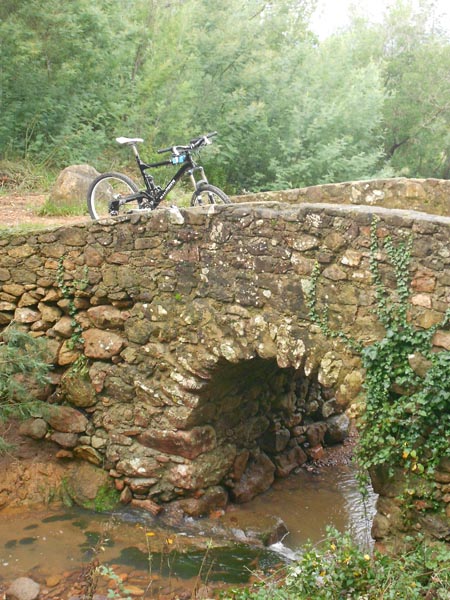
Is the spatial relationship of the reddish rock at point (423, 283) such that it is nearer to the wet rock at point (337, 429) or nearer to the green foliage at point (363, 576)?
the green foliage at point (363, 576)

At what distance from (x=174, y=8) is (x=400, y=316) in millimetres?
12463

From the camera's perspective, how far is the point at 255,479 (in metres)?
8.27

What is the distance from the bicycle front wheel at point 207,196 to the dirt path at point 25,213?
1.73 meters

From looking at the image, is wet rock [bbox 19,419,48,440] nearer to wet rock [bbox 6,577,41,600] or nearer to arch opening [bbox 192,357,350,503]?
arch opening [bbox 192,357,350,503]

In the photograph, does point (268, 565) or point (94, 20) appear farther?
point (94, 20)

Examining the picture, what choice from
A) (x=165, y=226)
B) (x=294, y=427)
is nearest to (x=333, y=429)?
(x=294, y=427)

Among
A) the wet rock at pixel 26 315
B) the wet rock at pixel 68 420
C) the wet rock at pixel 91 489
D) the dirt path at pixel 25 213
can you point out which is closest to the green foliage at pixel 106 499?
the wet rock at pixel 91 489

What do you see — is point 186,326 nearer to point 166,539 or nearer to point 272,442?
point 166,539

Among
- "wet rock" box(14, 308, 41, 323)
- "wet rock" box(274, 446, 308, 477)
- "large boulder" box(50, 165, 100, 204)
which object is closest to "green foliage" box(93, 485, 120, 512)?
"wet rock" box(14, 308, 41, 323)

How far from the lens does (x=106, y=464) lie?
7.65 meters

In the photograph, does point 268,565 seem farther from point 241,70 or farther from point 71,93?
point 241,70

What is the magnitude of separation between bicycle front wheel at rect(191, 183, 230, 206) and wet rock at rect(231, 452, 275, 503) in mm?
3093

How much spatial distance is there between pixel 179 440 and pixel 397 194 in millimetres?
3330

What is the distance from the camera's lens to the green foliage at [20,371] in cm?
721
